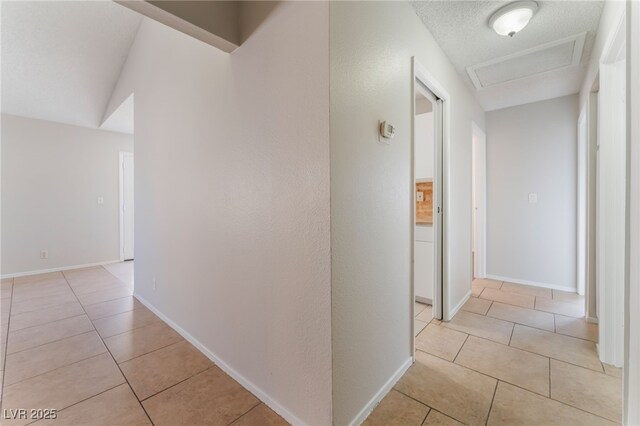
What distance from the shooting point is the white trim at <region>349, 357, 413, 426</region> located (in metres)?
1.37

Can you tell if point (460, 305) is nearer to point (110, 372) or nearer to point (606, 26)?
point (606, 26)

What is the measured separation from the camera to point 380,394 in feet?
5.06

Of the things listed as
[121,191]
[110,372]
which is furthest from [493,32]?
[121,191]

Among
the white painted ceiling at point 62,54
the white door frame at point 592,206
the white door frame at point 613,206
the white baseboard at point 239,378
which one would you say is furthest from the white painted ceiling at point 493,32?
the white painted ceiling at point 62,54

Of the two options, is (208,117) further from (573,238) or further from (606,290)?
(573,238)

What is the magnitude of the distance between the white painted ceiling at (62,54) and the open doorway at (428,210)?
139 inches

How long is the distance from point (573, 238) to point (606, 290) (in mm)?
1951

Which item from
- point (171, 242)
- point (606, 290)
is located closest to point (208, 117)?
point (171, 242)

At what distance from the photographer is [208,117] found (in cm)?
194

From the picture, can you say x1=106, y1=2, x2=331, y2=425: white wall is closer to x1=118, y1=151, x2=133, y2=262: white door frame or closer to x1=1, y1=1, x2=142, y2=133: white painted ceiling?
x1=1, y1=1, x2=142, y2=133: white painted ceiling

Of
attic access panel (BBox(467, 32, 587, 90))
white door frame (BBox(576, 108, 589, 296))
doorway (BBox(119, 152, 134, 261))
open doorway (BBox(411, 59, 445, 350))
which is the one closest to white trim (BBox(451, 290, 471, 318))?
open doorway (BBox(411, 59, 445, 350))

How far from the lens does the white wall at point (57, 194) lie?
4.08 m

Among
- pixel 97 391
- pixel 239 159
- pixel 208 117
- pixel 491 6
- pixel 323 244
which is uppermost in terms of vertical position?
pixel 491 6

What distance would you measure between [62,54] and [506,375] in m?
5.53
